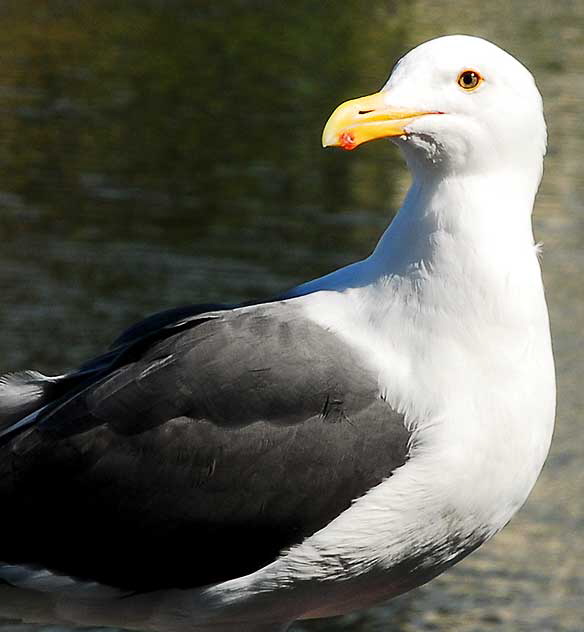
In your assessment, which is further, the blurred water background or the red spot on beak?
the blurred water background

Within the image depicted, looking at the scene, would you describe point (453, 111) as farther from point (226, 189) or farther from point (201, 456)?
point (226, 189)

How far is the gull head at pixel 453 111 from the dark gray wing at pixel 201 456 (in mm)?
650

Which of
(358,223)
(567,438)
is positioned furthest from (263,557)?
(358,223)

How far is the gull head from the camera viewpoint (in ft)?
16.4

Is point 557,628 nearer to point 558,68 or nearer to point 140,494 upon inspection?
point 140,494

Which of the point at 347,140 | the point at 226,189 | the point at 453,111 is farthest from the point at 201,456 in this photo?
the point at 226,189

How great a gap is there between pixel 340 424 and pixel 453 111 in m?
1.04

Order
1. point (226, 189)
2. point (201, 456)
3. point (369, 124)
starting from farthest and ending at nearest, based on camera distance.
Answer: point (226, 189) → point (201, 456) → point (369, 124)

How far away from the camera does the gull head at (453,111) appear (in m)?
4.98

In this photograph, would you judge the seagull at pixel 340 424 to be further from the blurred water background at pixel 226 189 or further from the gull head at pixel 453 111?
the blurred water background at pixel 226 189

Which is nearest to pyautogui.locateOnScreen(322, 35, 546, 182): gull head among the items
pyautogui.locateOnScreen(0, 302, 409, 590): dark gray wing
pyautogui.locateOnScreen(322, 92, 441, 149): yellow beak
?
pyautogui.locateOnScreen(322, 92, 441, 149): yellow beak

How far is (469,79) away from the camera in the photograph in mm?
5027

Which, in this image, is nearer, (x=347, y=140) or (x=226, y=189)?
(x=347, y=140)

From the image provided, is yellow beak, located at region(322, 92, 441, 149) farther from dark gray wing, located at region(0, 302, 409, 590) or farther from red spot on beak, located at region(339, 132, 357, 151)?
dark gray wing, located at region(0, 302, 409, 590)
